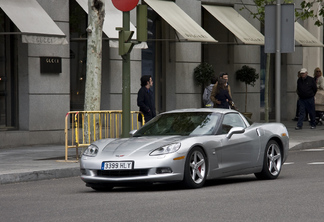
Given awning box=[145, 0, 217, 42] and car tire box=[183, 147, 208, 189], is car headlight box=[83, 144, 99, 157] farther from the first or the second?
awning box=[145, 0, 217, 42]

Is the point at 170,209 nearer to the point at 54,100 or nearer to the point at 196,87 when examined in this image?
the point at 54,100

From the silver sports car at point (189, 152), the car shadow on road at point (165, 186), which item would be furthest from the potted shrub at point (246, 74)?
the car shadow on road at point (165, 186)

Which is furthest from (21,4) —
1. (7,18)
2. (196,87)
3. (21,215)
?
(21,215)

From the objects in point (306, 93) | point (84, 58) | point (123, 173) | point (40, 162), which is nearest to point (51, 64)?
point (84, 58)

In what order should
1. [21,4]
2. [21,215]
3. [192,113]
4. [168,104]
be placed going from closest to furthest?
[21,215] < [192,113] < [21,4] < [168,104]

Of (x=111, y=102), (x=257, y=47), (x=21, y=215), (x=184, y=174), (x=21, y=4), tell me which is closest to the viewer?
(x=21, y=215)

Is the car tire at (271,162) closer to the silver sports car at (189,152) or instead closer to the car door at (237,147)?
the silver sports car at (189,152)

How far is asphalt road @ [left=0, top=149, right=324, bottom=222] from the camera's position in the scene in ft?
26.3

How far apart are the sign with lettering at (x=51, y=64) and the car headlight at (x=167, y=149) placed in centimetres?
916

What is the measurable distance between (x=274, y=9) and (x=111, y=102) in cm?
506

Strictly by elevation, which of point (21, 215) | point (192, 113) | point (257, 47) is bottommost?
point (21, 215)

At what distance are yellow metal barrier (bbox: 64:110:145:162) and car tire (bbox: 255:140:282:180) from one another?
3598mm

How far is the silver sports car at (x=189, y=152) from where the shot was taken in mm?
10430

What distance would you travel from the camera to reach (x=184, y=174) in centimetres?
1051
